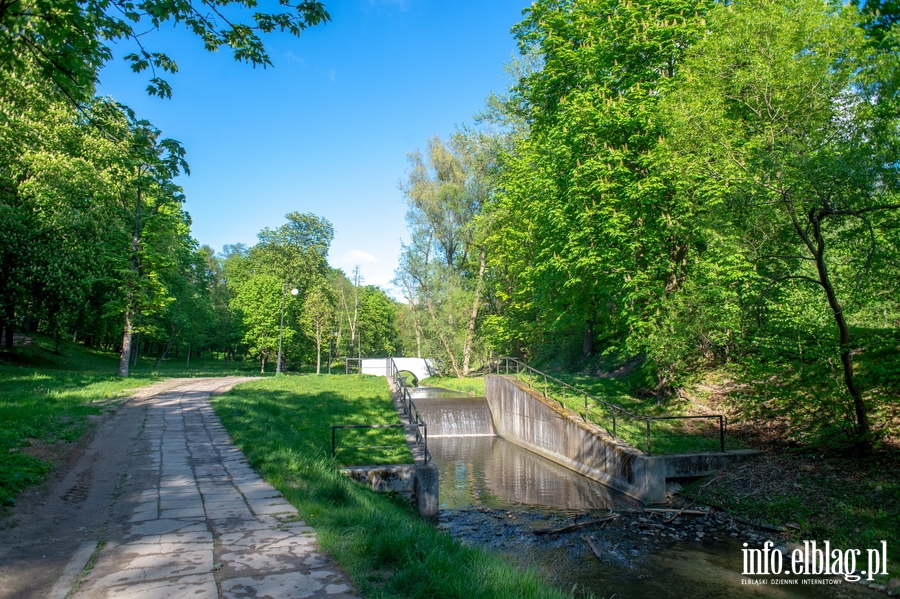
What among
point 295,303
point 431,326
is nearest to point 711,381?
point 431,326

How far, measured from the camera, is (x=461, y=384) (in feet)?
93.2

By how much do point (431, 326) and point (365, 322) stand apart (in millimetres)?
31308

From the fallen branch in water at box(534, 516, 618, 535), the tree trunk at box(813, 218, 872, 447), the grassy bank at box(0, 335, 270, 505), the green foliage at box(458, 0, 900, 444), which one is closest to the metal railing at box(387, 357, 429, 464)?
the fallen branch in water at box(534, 516, 618, 535)

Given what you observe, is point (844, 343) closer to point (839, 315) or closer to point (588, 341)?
point (839, 315)

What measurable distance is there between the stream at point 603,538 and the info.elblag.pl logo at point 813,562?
133 mm

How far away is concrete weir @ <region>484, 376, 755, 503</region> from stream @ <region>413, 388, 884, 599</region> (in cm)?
40

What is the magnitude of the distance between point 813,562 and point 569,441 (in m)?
7.63

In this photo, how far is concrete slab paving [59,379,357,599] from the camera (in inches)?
148

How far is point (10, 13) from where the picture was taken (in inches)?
199

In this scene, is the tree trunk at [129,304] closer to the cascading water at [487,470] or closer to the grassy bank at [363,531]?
the grassy bank at [363,531]

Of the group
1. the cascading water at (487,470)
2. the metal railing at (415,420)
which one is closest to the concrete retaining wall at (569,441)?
the cascading water at (487,470)

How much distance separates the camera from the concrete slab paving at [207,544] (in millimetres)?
3764

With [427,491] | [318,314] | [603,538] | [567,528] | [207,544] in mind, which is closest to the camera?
Result: [207,544]

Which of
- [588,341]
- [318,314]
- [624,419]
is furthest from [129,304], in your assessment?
[318,314]
